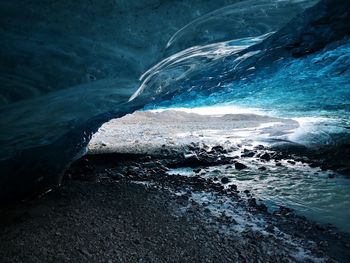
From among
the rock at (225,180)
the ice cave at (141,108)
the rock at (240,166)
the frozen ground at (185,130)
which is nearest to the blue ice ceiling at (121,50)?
the ice cave at (141,108)

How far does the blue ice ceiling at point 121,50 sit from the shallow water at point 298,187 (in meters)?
1.58

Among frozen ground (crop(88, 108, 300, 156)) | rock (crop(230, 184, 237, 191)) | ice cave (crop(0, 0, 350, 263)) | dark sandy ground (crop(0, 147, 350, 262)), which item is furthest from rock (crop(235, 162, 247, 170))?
frozen ground (crop(88, 108, 300, 156))

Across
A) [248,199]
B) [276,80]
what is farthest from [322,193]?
[276,80]

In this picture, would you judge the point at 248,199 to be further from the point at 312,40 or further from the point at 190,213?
the point at 312,40

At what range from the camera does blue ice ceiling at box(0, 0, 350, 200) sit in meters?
2.27

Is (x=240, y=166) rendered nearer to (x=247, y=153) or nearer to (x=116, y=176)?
(x=247, y=153)

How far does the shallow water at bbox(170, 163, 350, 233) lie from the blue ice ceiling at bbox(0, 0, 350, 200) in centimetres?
158

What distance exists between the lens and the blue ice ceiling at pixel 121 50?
2266 mm

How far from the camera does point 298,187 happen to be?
13.1ft

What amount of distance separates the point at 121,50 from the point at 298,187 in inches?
109

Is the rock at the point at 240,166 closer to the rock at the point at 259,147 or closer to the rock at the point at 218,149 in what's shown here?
the rock at the point at 218,149

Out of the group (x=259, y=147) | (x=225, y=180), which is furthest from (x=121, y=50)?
(x=259, y=147)

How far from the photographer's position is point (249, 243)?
2.78 meters

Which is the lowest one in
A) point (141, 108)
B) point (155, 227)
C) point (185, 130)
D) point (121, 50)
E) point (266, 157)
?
point (155, 227)
